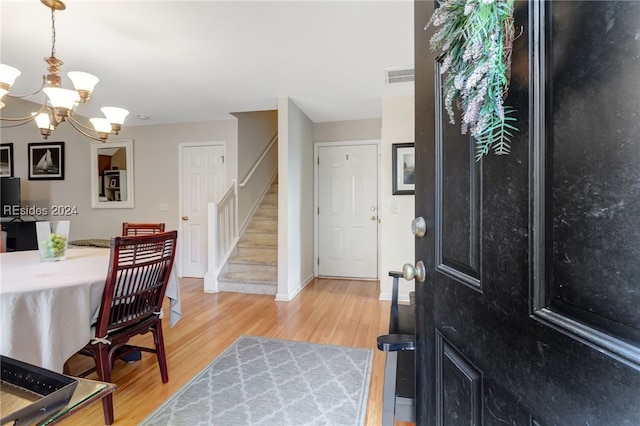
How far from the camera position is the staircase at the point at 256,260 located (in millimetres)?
3658

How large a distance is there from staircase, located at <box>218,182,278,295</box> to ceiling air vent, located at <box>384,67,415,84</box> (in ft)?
8.28

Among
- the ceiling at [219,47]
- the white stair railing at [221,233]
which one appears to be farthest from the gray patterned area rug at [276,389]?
the ceiling at [219,47]

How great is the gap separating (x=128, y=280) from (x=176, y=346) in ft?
3.17

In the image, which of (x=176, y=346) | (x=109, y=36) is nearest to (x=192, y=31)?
(x=109, y=36)

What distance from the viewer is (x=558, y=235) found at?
420 millimetres

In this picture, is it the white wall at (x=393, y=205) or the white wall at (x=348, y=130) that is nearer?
the white wall at (x=393, y=205)

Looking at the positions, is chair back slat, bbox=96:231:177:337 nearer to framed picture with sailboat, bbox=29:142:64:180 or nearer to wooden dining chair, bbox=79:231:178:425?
wooden dining chair, bbox=79:231:178:425

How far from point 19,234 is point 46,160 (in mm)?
1210

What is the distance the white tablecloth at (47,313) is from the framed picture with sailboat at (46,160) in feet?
12.8

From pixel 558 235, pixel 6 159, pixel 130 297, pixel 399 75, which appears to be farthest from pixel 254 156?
pixel 558 235

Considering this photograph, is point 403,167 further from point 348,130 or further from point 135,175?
point 135,175

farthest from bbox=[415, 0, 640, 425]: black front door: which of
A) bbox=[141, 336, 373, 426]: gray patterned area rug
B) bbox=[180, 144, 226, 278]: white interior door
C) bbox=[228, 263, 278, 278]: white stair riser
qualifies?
bbox=[180, 144, 226, 278]: white interior door

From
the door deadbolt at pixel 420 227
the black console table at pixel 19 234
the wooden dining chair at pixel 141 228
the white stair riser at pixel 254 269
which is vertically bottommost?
the white stair riser at pixel 254 269

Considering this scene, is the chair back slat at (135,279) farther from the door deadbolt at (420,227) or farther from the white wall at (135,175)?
the white wall at (135,175)
